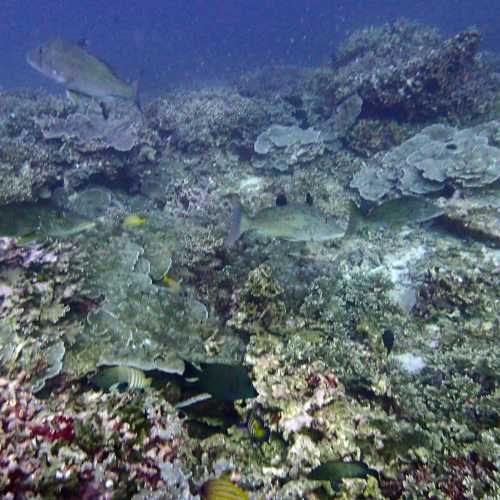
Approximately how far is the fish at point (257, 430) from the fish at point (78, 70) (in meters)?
5.27

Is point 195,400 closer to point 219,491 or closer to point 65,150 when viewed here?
point 219,491

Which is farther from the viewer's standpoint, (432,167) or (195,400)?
(432,167)

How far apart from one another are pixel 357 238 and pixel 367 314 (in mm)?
2319

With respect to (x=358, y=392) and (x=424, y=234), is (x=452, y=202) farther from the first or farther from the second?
(x=358, y=392)

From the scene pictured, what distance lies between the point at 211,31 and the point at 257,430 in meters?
97.2

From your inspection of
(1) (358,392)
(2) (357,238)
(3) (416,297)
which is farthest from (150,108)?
(1) (358,392)

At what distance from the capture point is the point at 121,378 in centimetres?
364

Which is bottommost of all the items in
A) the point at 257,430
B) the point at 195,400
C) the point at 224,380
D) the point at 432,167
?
the point at 257,430

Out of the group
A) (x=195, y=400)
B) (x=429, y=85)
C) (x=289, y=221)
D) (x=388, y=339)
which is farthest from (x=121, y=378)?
(x=429, y=85)

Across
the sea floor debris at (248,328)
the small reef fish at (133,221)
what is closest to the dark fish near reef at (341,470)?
the sea floor debris at (248,328)

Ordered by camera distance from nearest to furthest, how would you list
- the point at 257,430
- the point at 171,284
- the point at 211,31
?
the point at 257,430
the point at 171,284
the point at 211,31

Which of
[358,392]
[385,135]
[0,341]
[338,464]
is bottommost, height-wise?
[358,392]

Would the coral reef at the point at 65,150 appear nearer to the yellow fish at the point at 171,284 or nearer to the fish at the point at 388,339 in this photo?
the yellow fish at the point at 171,284

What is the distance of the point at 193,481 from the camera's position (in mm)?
2807
